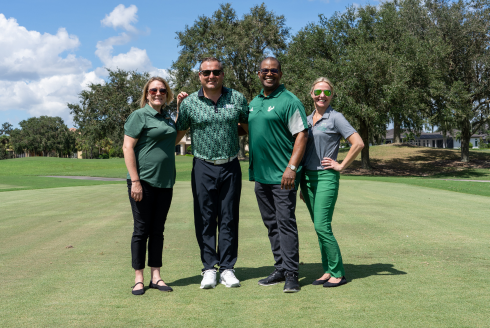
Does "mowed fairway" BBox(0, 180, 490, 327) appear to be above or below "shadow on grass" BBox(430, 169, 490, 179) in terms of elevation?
above

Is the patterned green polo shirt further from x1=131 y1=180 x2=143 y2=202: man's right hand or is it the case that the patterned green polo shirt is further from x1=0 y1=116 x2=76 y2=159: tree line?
x1=0 y1=116 x2=76 y2=159: tree line

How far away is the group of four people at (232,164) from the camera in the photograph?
4.33 meters

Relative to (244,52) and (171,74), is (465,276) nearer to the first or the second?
(244,52)

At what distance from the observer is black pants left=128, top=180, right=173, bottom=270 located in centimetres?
437

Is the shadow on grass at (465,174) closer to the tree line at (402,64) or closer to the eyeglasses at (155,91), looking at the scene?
the tree line at (402,64)

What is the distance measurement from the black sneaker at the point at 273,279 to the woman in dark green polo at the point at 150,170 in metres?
1.03

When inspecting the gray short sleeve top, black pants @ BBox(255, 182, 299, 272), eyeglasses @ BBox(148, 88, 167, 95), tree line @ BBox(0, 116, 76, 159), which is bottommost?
black pants @ BBox(255, 182, 299, 272)

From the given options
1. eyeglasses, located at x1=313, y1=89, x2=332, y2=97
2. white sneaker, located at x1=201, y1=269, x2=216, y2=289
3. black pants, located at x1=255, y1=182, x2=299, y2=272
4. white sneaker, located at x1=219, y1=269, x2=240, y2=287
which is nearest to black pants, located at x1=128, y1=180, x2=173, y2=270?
white sneaker, located at x1=201, y1=269, x2=216, y2=289

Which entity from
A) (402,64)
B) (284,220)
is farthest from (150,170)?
(402,64)

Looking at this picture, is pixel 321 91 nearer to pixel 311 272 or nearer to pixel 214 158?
pixel 214 158

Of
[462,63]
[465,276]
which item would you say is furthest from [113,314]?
[462,63]

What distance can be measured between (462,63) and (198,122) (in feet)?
114

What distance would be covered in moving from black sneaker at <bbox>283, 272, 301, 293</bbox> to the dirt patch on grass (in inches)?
1165

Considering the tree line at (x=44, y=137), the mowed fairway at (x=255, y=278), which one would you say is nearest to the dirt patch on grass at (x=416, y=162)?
the mowed fairway at (x=255, y=278)
